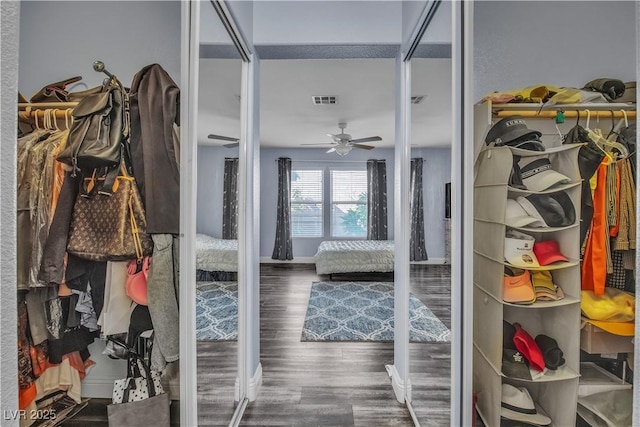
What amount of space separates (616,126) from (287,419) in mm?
2405

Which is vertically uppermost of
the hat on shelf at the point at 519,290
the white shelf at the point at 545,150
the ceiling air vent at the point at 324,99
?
the ceiling air vent at the point at 324,99

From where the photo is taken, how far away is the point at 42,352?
120cm

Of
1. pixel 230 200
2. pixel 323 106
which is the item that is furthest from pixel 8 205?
pixel 323 106

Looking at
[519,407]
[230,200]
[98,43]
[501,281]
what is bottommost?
[519,407]

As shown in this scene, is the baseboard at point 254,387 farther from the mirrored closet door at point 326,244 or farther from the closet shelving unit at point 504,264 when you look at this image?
the closet shelving unit at point 504,264

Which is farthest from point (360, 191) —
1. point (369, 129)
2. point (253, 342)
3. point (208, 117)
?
point (208, 117)

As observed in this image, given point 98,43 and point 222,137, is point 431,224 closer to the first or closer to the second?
point 222,137

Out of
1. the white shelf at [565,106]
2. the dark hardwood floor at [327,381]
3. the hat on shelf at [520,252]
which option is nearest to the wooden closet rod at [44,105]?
the dark hardwood floor at [327,381]

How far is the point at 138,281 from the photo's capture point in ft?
3.83

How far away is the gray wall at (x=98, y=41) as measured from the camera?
4.21ft

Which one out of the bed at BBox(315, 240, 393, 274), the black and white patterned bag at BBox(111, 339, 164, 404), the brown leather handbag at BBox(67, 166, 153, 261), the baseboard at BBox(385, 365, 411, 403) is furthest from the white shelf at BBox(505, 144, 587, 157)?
the bed at BBox(315, 240, 393, 274)

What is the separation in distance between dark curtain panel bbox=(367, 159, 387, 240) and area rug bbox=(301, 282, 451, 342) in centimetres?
214

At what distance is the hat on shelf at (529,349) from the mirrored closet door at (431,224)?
13.1 inches

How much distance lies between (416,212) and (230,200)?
1139 millimetres
